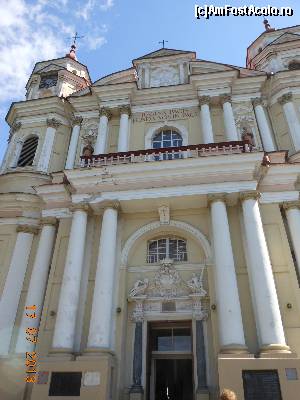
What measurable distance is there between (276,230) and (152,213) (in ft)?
15.3

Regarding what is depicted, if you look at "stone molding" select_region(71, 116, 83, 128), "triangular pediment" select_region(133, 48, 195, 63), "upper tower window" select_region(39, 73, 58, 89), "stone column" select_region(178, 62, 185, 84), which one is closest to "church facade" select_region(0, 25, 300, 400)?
"stone molding" select_region(71, 116, 83, 128)

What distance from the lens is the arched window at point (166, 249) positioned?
14.4 metres

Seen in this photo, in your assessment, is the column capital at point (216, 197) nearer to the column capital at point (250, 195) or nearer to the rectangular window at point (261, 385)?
the column capital at point (250, 195)

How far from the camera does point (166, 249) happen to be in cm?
1464

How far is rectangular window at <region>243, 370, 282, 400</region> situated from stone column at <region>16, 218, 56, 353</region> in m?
7.28

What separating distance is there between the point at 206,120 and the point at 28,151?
9110 mm

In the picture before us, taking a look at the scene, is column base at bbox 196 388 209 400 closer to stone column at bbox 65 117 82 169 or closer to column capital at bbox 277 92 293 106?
stone column at bbox 65 117 82 169

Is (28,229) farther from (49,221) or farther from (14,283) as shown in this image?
(14,283)

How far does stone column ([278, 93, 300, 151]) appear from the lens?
16672 mm

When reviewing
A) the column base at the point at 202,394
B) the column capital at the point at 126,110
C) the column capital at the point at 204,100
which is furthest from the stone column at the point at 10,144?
the column base at the point at 202,394

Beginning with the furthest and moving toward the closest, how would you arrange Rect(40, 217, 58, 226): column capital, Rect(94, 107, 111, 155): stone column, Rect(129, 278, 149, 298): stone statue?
Rect(94, 107, 111, 155): stone column, Rect(40, 217, 58, 226): column capital, Rect(129, 278, 149, 298): stone statue

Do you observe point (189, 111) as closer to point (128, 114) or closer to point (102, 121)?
point (128, 114)

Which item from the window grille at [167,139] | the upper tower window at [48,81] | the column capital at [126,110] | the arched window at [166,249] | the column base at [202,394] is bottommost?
the column base at [202,394]

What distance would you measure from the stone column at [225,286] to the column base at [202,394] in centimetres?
154
